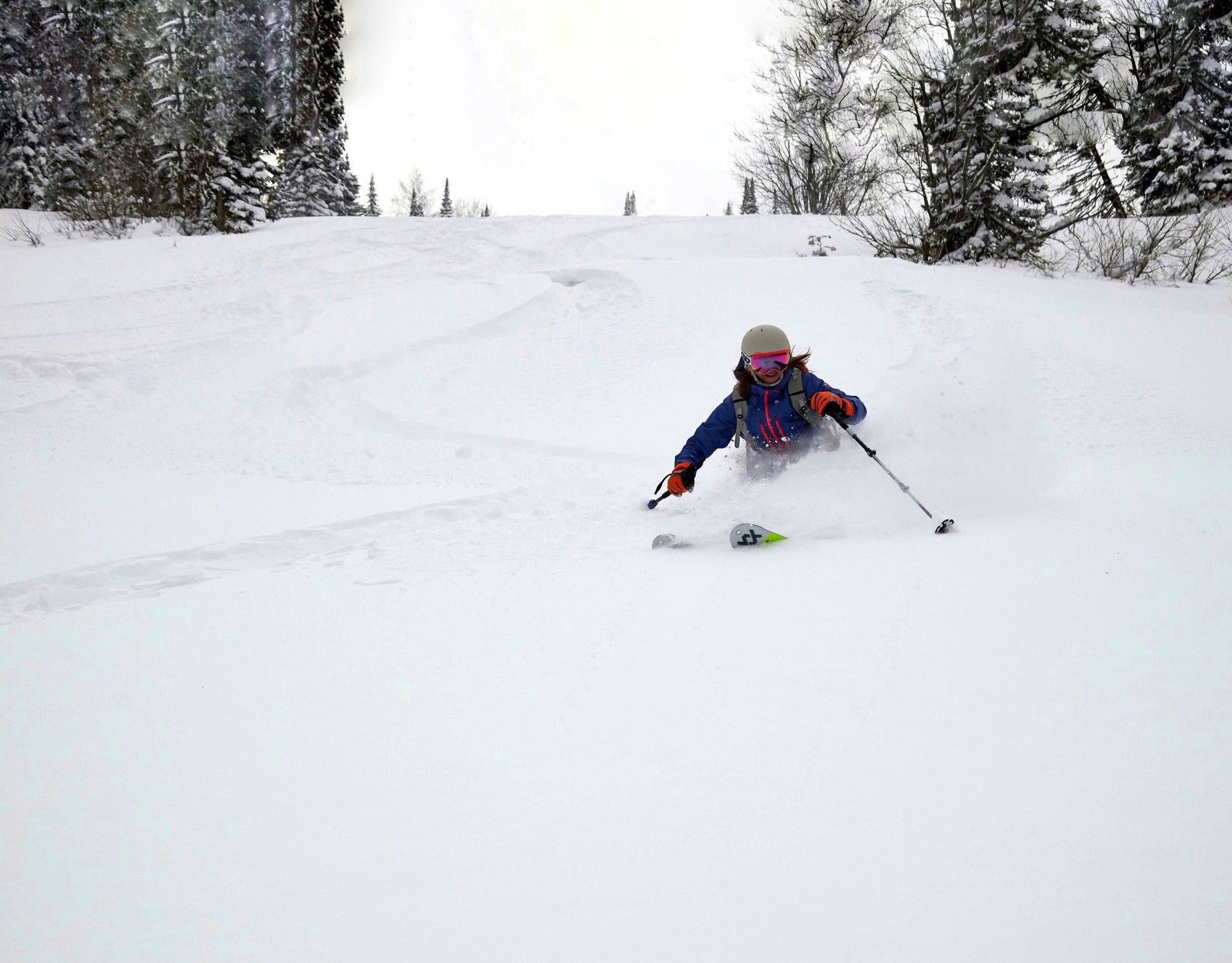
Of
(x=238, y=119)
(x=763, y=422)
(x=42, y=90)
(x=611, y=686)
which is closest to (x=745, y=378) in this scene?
(x=763, y=422)

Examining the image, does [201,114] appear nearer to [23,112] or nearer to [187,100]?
[187,100]

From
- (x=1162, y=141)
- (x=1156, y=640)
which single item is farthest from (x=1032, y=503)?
(x=1162, y=141)

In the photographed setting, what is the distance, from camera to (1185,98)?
46.6 feet

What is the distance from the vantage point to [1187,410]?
21.7 ft

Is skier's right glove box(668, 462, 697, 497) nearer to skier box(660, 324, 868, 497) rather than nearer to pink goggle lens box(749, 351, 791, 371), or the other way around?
skier box(660, 324, 868, 497)

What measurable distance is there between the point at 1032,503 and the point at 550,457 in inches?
159

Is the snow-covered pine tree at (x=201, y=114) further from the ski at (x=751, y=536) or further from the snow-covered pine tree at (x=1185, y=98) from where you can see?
the snow-covered pine tree at (x=1185, y=98)

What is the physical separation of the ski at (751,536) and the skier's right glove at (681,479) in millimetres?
793

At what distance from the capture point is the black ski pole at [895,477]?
12.9ft

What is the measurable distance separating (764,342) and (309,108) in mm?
21100

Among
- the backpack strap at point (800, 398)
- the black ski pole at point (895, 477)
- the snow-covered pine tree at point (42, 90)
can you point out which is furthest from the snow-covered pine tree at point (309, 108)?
the black ski pole at point (895, 477)

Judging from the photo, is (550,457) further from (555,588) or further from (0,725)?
(0,725)

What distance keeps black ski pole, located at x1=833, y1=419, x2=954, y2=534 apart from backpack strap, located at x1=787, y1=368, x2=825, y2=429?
0.16 m

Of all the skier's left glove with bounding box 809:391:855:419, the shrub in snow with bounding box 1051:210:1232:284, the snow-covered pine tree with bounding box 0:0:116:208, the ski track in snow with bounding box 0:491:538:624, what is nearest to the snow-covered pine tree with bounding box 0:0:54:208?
the snow-covered pine tree with bounding box 0:0:116:208
